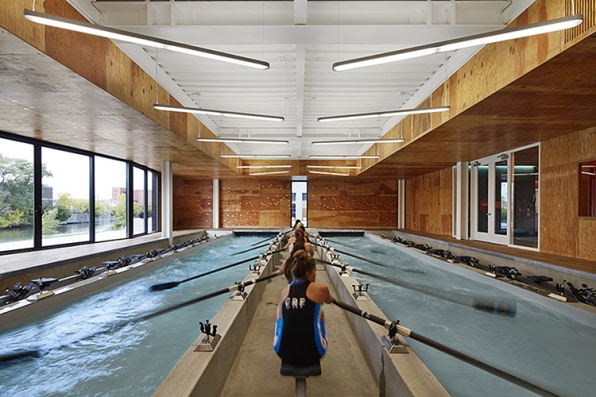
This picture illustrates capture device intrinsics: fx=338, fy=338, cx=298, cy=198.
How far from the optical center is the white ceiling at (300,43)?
3367 mm

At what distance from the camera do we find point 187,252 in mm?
8117

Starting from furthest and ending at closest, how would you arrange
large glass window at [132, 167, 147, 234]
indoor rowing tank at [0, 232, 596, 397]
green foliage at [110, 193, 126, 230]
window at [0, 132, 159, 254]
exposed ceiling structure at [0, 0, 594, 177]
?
large glass window at [132, 167, 147, 234] → green foliage at [110, 193, 126, 230] → window at [0, 132, 159, 254] → exposed ceiling structure at [0, 0, 594, 177] → indoor rowing tank at [0, 232, 596, 397]

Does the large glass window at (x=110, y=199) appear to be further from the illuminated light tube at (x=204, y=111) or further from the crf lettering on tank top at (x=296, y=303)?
the crf lettering on tank top at (x=296, y=303)

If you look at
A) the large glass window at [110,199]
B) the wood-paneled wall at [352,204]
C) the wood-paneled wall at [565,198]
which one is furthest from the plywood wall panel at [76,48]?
the wood-paneled wall at [352,204]

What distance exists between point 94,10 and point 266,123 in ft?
16.2

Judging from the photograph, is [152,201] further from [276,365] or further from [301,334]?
[301,334]

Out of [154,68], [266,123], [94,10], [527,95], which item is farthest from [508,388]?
[266,123]

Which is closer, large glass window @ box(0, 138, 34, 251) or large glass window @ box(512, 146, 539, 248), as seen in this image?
large glass window @ box(0, 138, 34, 251)

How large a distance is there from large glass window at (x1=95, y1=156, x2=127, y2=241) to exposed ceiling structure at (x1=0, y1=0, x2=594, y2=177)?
6.65ft

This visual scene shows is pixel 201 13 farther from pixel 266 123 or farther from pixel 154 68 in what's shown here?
pixel 266 123

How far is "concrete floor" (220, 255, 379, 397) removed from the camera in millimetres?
2523

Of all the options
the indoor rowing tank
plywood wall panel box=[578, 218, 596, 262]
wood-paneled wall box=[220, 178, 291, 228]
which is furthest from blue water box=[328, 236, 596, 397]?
wood-paneled wall box=[220, 178, 291, 228]

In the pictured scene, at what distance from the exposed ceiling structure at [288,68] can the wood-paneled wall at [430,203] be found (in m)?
3.32

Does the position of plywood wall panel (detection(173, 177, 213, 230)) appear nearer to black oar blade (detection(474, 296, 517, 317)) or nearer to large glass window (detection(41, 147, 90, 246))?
large glass window (detection(41, 147, 90, 246))
